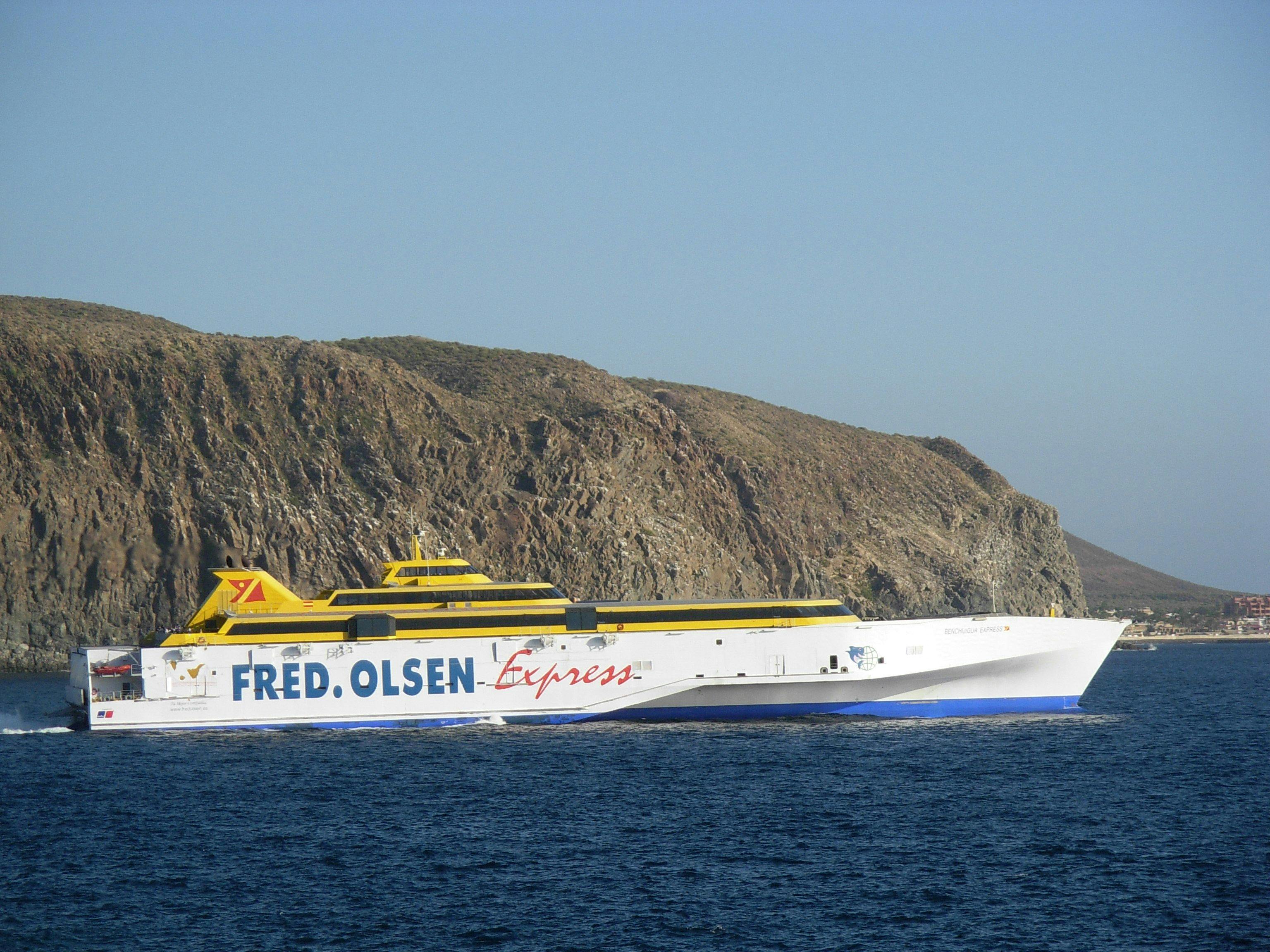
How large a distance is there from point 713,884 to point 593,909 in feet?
9.45

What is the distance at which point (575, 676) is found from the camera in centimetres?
4666

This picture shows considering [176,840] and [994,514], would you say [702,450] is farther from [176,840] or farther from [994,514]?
[176,840]

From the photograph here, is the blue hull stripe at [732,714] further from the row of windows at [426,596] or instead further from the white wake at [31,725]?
the white wake at [31,725]

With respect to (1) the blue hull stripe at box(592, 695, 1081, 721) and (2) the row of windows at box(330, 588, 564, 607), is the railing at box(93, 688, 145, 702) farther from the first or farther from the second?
(1) the blue hull stripe at box(592, 695, 1081, 721)

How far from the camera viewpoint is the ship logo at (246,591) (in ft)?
157

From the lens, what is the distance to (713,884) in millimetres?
25703

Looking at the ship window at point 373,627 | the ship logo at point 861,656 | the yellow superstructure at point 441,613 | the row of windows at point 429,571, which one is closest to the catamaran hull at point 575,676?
the ship logo at point 861,656

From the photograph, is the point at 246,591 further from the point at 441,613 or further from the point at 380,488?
the point at 380,488

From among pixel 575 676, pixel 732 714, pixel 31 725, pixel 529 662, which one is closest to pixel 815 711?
pixel 732 714

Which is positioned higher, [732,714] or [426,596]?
[426,596]

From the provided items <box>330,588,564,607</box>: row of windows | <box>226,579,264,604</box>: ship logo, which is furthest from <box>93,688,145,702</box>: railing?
<box>330,588,564,607</box>: row of windows

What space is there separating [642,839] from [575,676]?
685 inches

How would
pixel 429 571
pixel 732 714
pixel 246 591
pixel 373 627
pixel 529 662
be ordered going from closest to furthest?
pixel 373 627
pixel 529 662
pixel 732 714
pixel 246 591
pixel 429 571

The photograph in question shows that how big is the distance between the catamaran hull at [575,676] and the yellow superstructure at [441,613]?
0.42 meters
